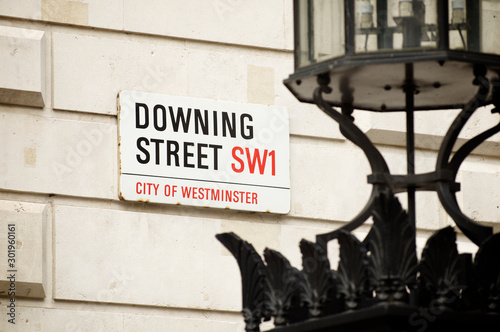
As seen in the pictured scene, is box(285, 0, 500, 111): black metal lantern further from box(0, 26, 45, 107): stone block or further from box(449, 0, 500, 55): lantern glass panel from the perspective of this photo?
box(0, 26, 45, 107): stone block

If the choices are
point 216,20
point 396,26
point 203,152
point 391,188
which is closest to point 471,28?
point 396,26

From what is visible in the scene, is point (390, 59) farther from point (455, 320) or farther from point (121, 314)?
point (121, 314)

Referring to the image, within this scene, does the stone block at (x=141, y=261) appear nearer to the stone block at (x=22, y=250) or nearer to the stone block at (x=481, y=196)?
the stone block at (x=22, y=250)

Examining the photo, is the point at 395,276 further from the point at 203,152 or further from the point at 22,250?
the point at 203,152

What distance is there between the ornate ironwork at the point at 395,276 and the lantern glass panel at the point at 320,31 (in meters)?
0.24

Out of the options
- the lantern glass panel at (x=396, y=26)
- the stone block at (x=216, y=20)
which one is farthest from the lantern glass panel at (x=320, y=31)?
the stone block at (x=216, y=20)

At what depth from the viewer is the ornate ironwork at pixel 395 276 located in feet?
15.0

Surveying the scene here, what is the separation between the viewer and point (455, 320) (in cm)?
464

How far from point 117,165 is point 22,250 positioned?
0.89m

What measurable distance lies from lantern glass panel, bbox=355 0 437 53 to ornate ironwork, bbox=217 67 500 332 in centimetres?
27

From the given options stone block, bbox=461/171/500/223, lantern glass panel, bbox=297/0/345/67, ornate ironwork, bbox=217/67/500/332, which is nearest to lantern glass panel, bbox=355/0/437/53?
lantern glass panel, bbox=297/0/345/67

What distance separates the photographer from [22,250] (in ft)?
26.8

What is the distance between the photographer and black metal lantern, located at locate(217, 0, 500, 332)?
4.59m

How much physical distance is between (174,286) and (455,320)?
166 inches
